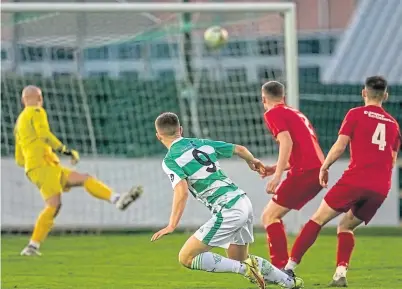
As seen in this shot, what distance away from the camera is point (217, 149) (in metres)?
9.49

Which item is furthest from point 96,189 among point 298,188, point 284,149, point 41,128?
point 284,149

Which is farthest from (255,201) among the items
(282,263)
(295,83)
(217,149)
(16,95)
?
(217,149)

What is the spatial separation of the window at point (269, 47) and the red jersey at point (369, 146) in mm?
9679

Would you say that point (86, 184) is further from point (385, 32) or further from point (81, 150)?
point (385, 32)

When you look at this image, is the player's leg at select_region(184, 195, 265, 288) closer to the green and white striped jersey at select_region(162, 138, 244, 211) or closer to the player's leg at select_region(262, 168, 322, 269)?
the green and white striped jersey at select_region(162, 138, 244, 211)

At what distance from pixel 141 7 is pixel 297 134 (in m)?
7.08

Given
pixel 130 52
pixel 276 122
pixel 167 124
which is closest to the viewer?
pixel 167 124

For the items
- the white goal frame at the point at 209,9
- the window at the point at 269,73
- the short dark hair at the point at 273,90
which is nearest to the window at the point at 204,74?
the window at the point at 269,73

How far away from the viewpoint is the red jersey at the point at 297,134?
1080 cm

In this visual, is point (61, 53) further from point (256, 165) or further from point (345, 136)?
point (256, 165)

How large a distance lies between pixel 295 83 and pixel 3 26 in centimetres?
425

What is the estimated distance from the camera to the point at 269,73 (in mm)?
20000

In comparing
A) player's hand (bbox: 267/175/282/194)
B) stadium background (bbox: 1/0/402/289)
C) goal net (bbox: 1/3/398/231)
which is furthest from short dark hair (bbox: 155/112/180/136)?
goal net (bbox: 1/3/398/231)

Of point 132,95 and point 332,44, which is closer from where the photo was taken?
point 132,95
